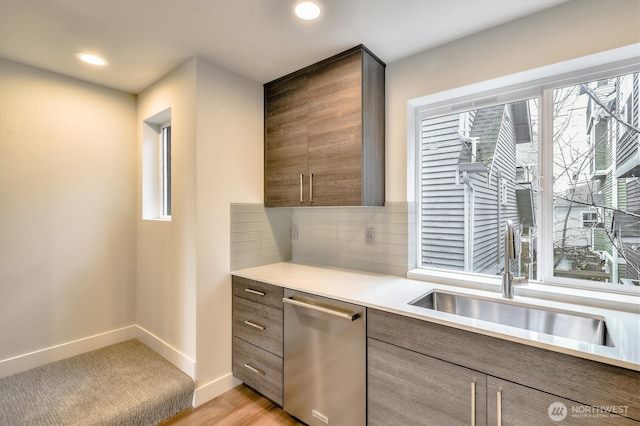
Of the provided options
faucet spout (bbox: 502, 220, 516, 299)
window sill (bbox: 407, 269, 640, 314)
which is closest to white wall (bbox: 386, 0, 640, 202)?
window sill (bbox: 407, 269, 640, 314)

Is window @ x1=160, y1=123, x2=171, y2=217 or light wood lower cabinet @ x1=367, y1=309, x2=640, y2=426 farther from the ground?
window @ x1=160, y1=123, x2=171, y2=217

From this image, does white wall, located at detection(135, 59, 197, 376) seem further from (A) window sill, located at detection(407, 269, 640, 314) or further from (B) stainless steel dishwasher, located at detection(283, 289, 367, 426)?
(A) window sill, located at detection(407, 269, 640, 314)

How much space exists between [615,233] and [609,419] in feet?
3.25

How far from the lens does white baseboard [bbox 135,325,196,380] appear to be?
6.65 ft

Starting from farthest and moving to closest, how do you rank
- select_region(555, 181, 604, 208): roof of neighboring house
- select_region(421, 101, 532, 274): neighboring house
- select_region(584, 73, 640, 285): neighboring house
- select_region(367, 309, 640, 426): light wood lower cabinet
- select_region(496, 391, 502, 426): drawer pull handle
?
select_region(421, 101, 532, 274): neighboring house < select_region(555, 181, 604, 208): roof of neighboring house < select_region(584, 73, 640, 285): neighboring house < select_region(496, 391, 502, 426): drawer pull handle < select_region(367, 309, 640, 426): light wood lower cabinet

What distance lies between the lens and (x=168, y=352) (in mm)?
2252

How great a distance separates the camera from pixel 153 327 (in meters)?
2.47

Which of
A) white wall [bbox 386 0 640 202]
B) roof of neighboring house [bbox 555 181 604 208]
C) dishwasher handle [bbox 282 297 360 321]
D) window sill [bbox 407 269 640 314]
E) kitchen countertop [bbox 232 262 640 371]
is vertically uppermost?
white wall [bbox 386 0 640 202]

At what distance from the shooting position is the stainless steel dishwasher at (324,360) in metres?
1.50

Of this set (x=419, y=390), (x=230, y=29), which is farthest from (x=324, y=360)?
(x=230, y=29)

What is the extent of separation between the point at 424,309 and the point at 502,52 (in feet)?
4.82

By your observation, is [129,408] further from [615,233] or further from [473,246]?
[615,233]

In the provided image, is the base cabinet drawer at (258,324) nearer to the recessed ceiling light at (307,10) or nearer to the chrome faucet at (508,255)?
the chrome faucet at (508,255)

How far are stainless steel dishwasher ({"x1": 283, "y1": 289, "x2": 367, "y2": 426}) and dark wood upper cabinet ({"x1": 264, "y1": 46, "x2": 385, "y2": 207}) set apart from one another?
0.68 metres
